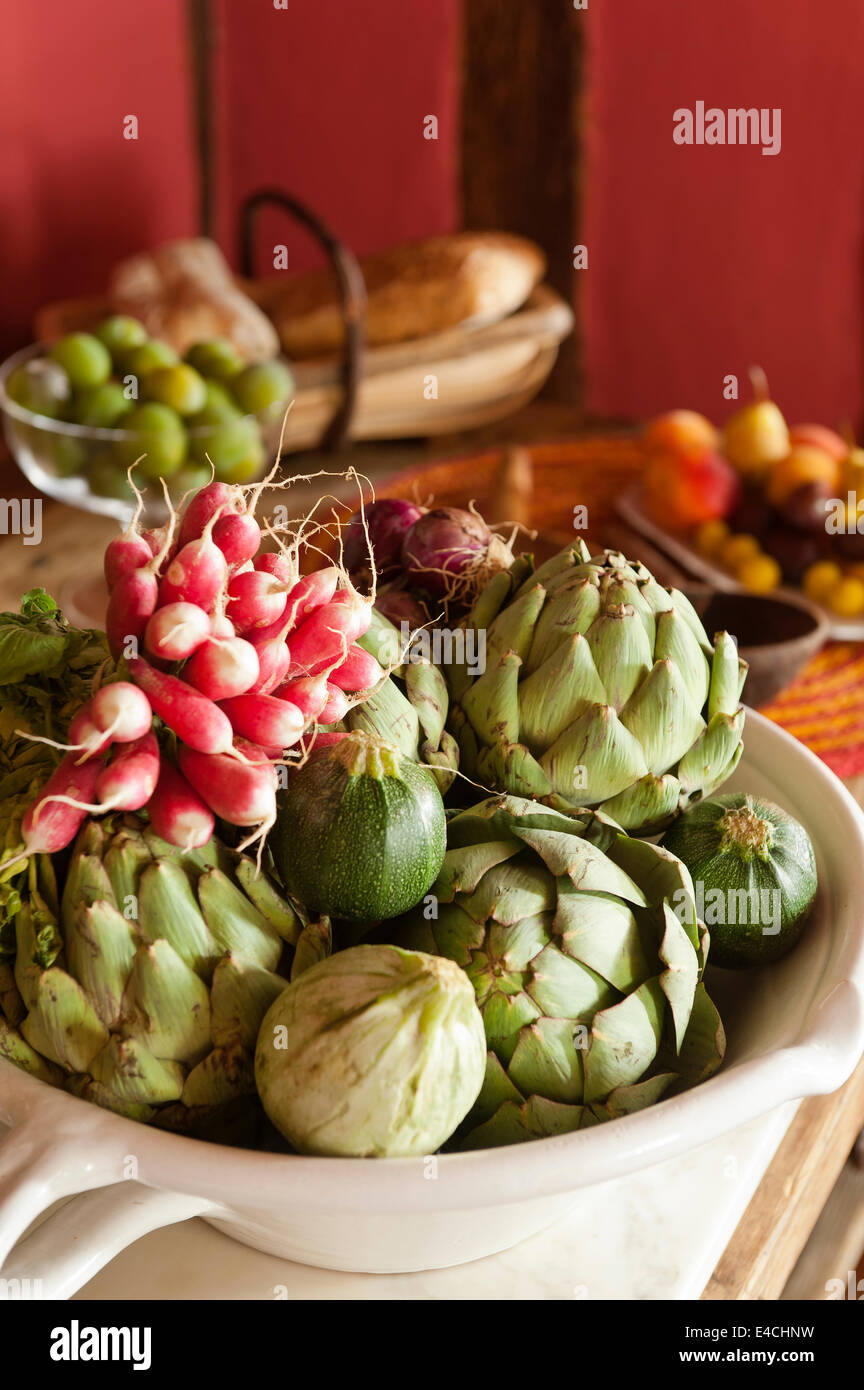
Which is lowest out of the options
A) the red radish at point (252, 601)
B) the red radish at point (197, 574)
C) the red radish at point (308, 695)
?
the red radish at point (308, 695)

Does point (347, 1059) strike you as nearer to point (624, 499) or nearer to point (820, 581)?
point (820, 581)

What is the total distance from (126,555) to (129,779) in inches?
4.3

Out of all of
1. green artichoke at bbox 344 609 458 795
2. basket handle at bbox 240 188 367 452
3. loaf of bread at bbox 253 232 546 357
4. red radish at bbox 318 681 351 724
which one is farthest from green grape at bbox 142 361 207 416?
red radish at bbox 318 681 351 724

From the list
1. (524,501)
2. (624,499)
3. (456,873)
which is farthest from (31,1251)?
(624,499)

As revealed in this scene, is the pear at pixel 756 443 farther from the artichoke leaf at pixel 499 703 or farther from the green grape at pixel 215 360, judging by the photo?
the artichoke leaf at pixel 499 703

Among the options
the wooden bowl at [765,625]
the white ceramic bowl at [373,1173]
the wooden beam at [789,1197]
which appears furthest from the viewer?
the wooden bowl at [765,625]

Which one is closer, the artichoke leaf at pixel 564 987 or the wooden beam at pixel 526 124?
the artichoke leaf at pixel 564 987

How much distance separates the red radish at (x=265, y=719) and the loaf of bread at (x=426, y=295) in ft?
3.99

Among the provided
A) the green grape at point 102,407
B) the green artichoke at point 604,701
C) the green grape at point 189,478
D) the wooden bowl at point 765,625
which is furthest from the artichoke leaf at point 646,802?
the green grape at point 102,407

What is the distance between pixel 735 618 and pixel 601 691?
1.44 feet

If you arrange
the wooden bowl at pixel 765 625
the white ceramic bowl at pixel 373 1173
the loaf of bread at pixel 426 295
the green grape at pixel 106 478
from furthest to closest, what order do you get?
1. the loaf of bread at pixel 426 295
2. the green grape at pixel 106 478
3. the wooden bowl at pixel 765 625
4. the white ceramic bowl at pixel 373 1173

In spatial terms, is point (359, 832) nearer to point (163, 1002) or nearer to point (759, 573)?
point (163, 1002)

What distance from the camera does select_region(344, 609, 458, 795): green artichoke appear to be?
0.64 metres

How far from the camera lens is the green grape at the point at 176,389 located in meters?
1.42
